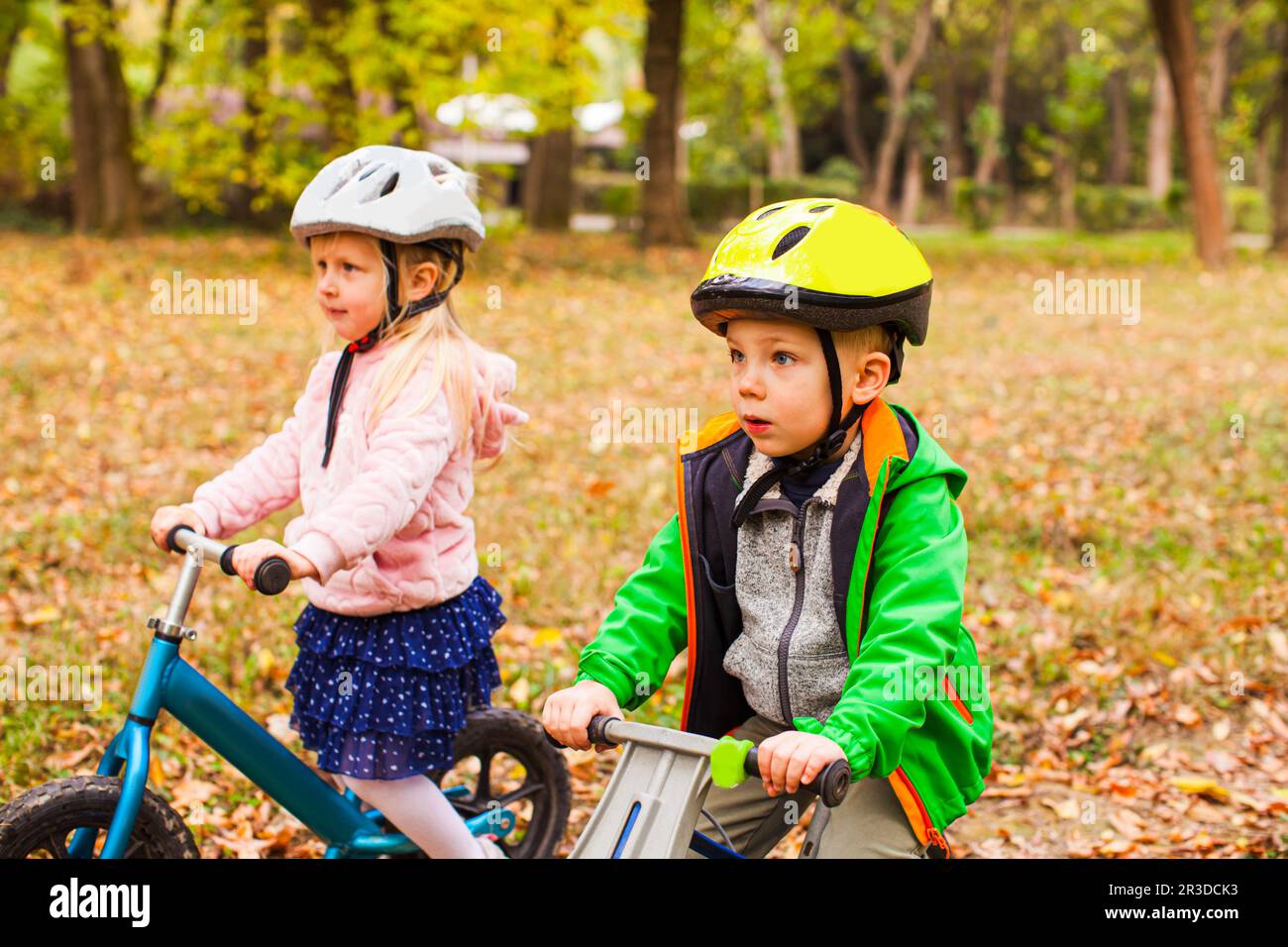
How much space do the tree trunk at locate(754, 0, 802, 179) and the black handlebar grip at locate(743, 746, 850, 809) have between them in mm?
30312

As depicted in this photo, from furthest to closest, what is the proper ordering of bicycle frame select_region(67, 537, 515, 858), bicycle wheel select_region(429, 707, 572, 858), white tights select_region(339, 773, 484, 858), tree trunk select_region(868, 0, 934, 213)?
tree trunk select_region(868, 0, 934, 213) → bicycle wheel select_region(429, 707, 572, 858) → white tights select_region(339, 773, 484, 858) → bicycle frame select_region(67, 537, 515, 858)

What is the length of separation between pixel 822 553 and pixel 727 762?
57 cm

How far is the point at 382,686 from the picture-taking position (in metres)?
3.30

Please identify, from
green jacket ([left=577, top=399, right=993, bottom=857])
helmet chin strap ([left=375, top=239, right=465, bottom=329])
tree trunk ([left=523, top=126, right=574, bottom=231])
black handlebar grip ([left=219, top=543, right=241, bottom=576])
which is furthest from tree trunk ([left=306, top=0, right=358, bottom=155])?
green jacket ([left=577, top=399, right=993, bottom=857])

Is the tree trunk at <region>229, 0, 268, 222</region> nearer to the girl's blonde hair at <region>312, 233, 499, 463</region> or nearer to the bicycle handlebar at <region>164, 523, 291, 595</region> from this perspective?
the girl's blonde hair at <region>312, 233, 499, 463</region>

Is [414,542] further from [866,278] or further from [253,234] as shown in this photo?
[253,234]

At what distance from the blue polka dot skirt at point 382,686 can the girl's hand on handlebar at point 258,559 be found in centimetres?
52

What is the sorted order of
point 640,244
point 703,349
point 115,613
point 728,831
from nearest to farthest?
point 728,831 → point 115,613 → point 703,349 → point 640,244

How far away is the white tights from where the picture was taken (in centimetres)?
341

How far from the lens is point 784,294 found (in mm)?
2443

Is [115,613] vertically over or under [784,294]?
under

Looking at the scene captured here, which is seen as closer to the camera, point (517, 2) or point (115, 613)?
point (115, 613)
